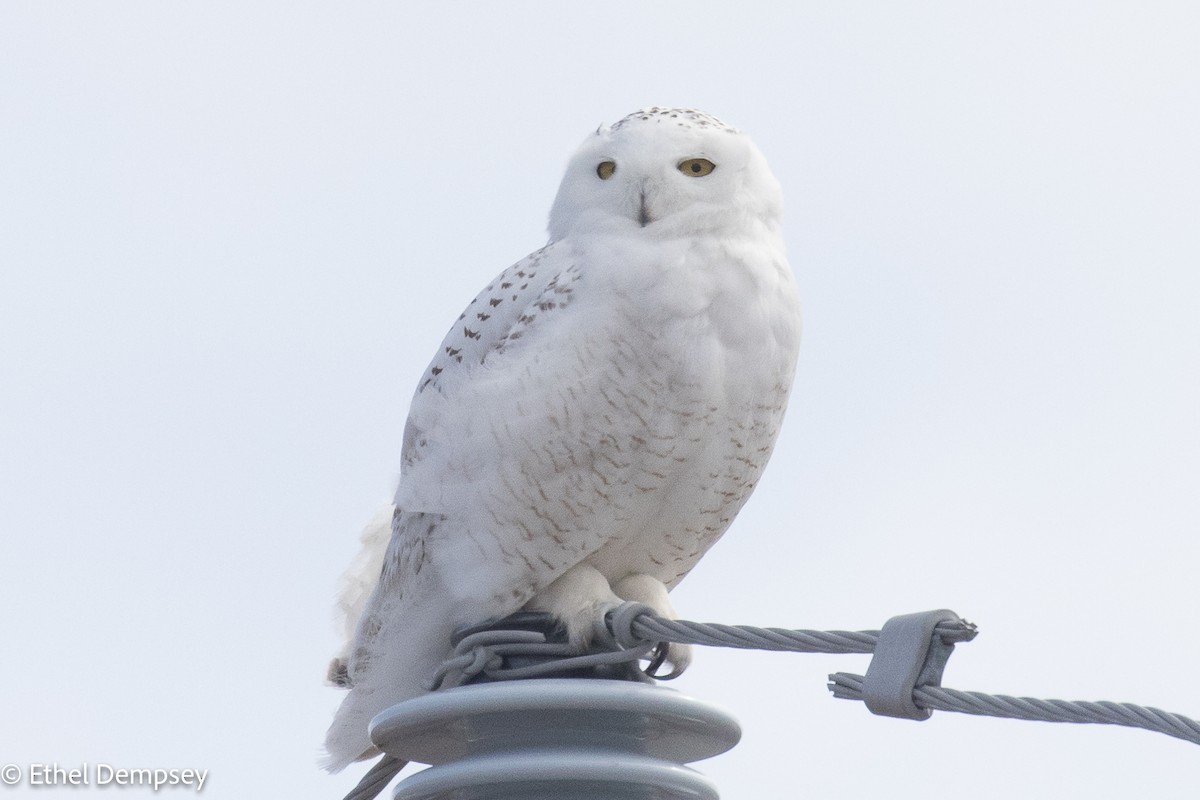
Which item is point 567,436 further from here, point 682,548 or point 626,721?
point 626,721

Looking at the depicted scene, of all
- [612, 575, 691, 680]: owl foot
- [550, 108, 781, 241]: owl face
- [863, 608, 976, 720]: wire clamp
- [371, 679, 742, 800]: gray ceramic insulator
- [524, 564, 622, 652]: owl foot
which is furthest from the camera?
[612, 575, 691, 680]: owl foot

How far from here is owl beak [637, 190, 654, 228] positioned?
11.0ft

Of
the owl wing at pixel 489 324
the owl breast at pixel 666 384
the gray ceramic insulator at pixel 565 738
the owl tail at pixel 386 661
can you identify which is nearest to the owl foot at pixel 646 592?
the owl breast at pixel 666 384

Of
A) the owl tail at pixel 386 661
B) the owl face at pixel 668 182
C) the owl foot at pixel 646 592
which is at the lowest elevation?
the owl tail at pixel 386 661

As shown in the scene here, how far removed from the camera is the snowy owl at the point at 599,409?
321cm

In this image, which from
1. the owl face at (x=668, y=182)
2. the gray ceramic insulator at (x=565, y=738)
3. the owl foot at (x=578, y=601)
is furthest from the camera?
the owl face at (x=668, y=182)

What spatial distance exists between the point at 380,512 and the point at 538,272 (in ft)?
2.63

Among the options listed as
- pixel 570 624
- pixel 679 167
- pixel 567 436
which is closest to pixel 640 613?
pixel 570 624

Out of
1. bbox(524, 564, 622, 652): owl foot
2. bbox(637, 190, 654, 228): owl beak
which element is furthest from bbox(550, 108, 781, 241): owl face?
bbox(524, 564, 622, 652): owl foot

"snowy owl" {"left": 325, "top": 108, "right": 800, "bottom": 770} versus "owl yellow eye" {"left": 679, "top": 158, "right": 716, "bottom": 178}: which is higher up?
"owl yellow eye" {"left": 679, "top": 158, "right": 716, "bottom": 178}

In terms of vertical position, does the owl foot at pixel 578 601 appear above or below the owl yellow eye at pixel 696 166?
below

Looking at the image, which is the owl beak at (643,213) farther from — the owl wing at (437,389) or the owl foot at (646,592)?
the owl foot at (646,592)

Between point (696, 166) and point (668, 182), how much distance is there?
0.09 metres

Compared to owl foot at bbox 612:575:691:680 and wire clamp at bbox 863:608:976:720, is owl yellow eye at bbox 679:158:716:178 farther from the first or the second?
wire clamp at bbox 863:608:976:720
